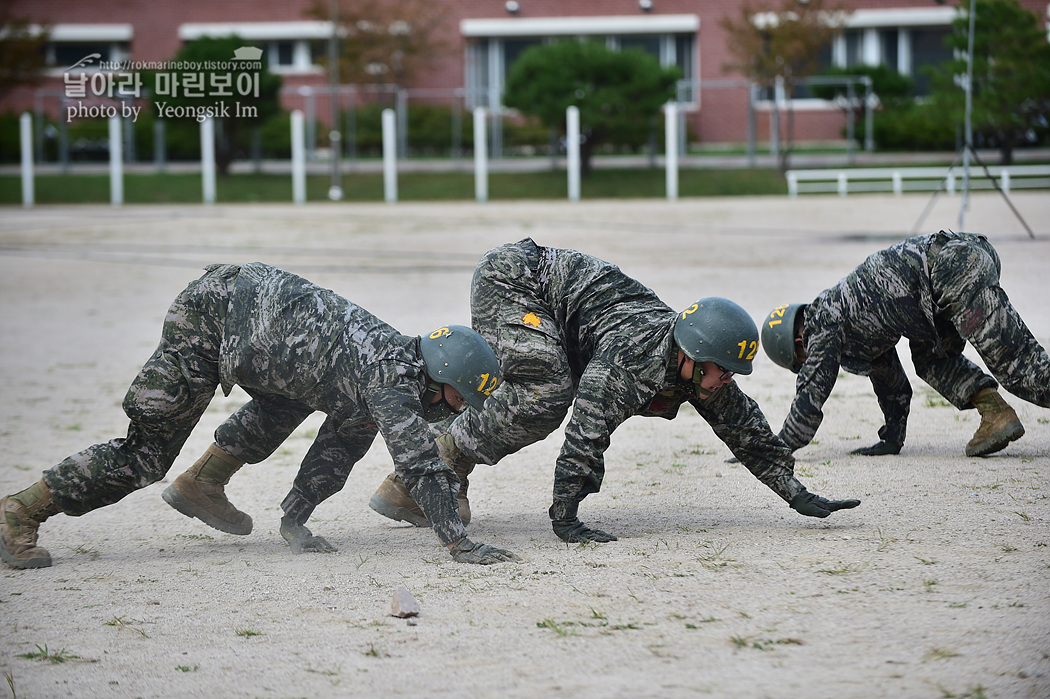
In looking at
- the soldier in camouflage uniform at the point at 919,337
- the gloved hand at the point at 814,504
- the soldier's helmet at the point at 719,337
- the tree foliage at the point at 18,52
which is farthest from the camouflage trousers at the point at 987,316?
the tree foliage at the point at 18,52

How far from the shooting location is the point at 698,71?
4044 cm

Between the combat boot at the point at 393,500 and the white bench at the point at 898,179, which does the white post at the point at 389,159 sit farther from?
the combat boot at the point at 393,500

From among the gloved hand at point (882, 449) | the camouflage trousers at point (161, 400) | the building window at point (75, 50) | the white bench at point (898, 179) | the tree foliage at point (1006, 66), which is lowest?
the gloved hand at point (882, 449)

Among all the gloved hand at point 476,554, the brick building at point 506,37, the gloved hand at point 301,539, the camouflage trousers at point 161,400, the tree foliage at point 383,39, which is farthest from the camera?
the brick building at point 506,37

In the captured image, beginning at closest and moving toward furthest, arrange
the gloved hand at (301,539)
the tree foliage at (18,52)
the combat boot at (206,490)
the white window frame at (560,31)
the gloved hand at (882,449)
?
1. the gloved hand at (301,539)
2. the combat boot at (206,490)
3. the gloved hand at (882,449)
4. the tree foliage at (18,52)
5. the white window frame at (560,31)

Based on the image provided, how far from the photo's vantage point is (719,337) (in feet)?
18.5

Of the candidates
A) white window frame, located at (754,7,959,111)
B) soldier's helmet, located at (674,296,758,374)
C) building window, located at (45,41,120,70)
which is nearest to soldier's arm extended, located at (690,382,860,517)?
soldier's helmet, located at (674,296,758,374)

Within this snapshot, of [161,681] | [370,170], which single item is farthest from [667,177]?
[161,681]

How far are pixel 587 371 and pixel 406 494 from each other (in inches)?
49.7

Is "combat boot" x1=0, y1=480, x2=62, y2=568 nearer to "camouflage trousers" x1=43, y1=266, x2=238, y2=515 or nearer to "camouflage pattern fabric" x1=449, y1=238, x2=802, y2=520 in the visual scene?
"camouflage trousers" x1=43, y1=266, x2=238, y2=515

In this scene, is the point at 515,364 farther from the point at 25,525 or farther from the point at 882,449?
the point at 882,449

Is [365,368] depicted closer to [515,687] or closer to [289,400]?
[289,400]

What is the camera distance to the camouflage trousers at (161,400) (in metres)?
5.73

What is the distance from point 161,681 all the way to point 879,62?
39.2 m
